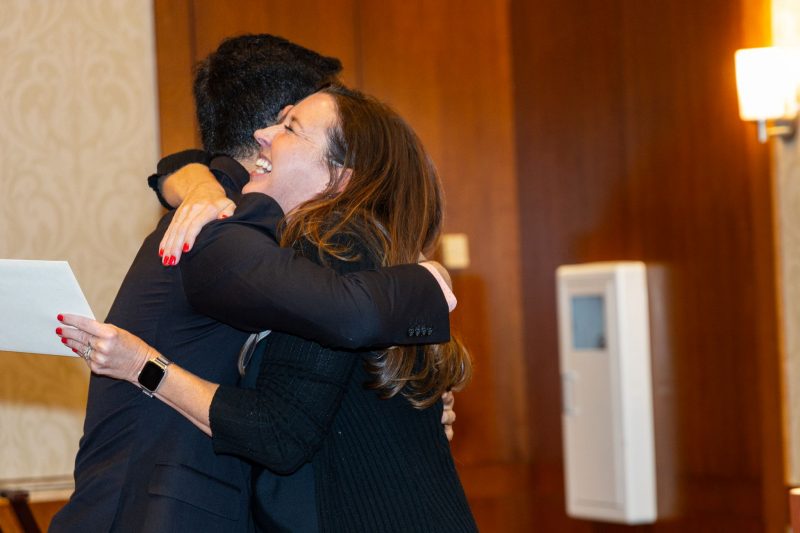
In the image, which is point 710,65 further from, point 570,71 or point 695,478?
point 695,478

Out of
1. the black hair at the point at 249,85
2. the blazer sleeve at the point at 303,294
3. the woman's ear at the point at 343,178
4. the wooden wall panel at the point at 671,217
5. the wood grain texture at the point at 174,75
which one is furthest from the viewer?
the wood grain texture at the point at 174,75

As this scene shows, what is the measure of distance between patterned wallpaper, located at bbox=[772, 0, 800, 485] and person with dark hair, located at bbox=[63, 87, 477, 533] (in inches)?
90.9

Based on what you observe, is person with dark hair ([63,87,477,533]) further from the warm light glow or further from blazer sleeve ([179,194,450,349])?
the warm light glow

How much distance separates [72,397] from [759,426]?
2497mm

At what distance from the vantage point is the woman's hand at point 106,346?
56.4 inches

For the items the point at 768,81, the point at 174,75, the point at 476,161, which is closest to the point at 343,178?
the point at 768,81

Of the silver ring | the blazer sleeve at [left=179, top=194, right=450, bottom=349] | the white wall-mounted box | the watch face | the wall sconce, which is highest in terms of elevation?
the wall sconce

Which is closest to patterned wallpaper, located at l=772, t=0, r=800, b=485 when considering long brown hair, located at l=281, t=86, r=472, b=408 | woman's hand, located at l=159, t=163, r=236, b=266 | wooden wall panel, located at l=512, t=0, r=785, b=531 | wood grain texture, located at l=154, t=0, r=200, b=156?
wooden wall panel, located at l=512, t=0, r=785, b=531

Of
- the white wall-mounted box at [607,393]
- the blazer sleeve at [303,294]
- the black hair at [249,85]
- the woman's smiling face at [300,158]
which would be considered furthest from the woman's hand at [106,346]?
the white wall-mounted box at [607,393]

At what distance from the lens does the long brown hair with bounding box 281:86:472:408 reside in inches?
60.5

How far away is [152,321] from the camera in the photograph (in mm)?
1558

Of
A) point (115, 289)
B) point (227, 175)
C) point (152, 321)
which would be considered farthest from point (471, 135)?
point (152, 321)

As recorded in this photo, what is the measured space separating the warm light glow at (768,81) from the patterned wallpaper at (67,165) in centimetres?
219

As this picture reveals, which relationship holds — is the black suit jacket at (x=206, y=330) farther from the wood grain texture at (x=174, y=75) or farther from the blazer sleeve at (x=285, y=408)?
the wood grain texture at (x=174, y=75)
